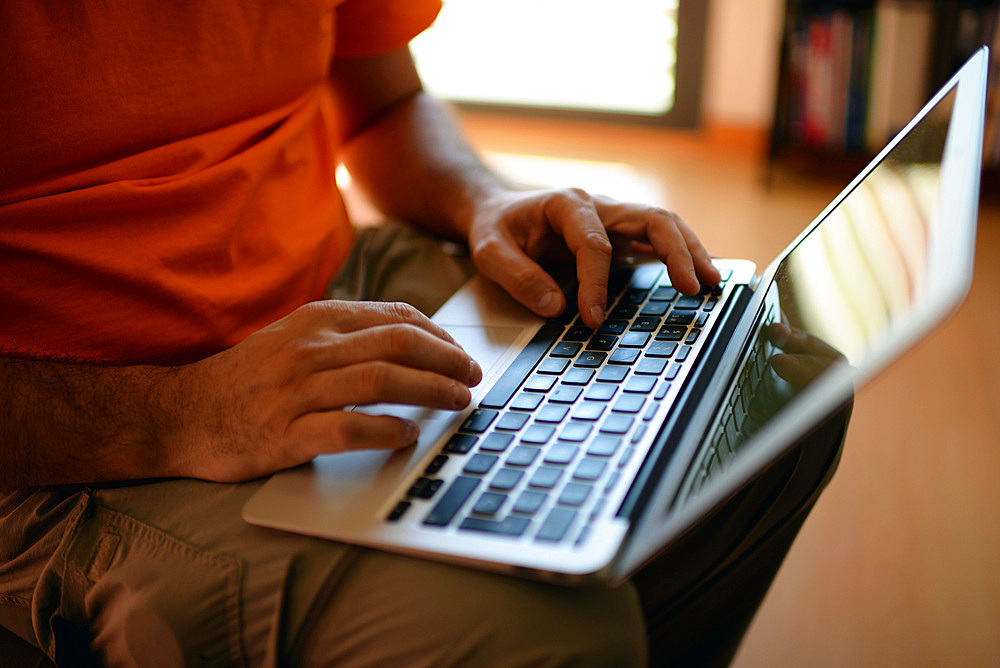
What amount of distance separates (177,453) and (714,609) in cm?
46

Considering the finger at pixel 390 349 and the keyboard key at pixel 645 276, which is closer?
the finger at pixel 390 349

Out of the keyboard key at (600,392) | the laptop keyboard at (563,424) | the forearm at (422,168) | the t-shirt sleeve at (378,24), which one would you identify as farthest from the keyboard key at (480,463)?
the t-shirt sleeve at (378,24)

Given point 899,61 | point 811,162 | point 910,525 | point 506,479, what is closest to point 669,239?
point 506,479

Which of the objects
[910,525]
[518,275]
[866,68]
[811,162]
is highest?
[518,275]

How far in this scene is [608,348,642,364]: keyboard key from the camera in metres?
0.64

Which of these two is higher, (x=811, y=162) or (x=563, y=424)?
(x=563, y=424)

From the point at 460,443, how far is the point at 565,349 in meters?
0.17

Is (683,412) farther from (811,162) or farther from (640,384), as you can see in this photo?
(811,162)

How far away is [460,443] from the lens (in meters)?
0.54

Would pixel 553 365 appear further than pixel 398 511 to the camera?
Yes

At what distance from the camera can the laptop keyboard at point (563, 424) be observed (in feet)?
1.55

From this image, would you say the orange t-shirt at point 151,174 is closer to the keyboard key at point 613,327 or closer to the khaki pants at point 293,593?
the khaki pants at point 293,593

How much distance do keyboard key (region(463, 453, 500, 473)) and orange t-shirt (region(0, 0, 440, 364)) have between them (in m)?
0.32

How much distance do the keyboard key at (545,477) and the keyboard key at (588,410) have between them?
0.07 meters
